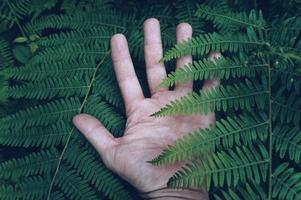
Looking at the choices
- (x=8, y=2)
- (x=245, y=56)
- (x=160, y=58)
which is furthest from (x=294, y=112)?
(x=8, y=2)

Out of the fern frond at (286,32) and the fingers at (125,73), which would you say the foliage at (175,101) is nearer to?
the fern frond at (286,32)

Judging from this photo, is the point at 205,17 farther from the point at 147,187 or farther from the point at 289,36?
the point at 147,187

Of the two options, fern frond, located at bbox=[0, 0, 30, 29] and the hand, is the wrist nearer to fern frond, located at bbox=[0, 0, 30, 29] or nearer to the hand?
the hand

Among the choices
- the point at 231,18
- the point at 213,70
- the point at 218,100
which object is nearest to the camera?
the point at 218,100

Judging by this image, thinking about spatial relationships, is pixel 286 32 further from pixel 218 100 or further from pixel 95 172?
pixel 95 172

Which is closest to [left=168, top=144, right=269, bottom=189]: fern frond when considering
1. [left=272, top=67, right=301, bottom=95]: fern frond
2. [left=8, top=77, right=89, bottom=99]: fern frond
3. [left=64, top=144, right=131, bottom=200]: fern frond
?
[left=272, top=67, right=301, bottom=95]: fern frond

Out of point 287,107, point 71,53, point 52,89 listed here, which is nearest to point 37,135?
point 52,89
